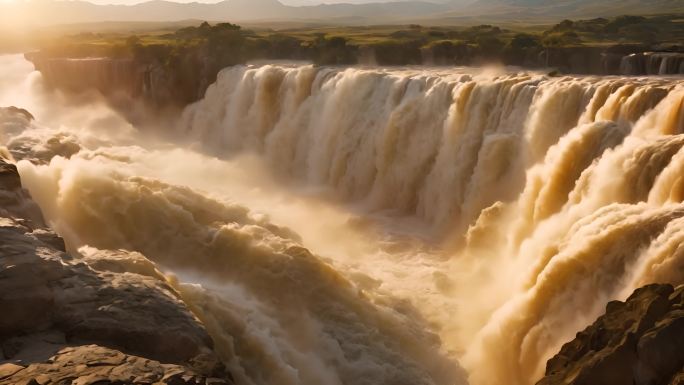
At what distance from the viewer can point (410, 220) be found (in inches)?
1040

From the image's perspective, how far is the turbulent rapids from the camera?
15.3 meters

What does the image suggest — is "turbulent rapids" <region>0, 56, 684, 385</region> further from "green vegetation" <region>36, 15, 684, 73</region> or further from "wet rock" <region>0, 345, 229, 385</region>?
"green vegetation" <region>36, 15, 684, 73</region>

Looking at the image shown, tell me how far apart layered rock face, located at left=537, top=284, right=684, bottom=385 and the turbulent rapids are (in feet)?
4.64

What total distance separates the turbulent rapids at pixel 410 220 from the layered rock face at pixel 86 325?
133 cm

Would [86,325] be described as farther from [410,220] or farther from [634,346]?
[410,220]

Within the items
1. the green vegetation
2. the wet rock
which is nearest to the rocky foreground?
the wet rock

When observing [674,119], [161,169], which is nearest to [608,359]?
[674,119]

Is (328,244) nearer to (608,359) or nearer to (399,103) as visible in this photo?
(399,103)

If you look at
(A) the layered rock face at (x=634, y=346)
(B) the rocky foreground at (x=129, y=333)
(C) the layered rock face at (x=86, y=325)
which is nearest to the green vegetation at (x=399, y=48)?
(A) the layered rock face at (x=634, y=346)

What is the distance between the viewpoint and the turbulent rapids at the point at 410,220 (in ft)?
50.3

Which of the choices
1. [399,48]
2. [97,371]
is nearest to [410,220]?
[97,371]

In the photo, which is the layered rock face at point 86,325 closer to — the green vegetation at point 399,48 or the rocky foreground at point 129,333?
the rocky foreground at point 129,333

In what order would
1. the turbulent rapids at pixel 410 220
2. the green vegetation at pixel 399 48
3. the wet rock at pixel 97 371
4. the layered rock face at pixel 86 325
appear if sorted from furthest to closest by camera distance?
the green vegetation at pixel 399 48
the turbulent rapids at pixel 410 220
the layered rock face at pixel 86 325
the wet rock at pixel 97 371

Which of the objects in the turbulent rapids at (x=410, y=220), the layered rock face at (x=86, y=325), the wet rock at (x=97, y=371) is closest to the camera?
the wet rock at (x=97, y=371)
